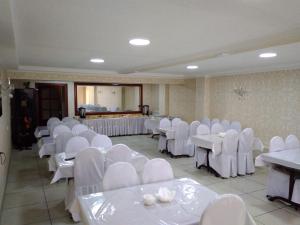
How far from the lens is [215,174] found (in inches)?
173

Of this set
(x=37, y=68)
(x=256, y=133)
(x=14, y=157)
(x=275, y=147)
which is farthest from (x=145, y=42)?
(x=14, y=157)

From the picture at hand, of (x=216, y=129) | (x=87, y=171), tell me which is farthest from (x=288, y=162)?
(x=87, y=171)

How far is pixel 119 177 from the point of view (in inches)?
91.1

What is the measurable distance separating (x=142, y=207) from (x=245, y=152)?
318cm

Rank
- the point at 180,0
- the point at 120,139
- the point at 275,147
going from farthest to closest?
1. the point at 120,139
2. the point at 275,147
3. the point at 180,0

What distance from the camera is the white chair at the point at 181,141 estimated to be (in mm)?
5473

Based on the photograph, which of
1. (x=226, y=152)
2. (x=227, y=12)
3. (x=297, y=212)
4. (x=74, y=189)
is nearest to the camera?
(x=227, y=12)

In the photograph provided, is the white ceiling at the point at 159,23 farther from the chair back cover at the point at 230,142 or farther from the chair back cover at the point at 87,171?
the chair back cover at the point at 230,142

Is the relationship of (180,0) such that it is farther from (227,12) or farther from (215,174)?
(215,174)

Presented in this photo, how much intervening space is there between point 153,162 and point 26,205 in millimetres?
2026

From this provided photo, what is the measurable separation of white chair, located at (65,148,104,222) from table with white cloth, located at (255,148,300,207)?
2.38 meters

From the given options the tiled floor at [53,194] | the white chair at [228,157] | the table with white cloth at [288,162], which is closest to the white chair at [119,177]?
the tiled floor at [53,194]

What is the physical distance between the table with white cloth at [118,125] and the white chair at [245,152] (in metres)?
4.72

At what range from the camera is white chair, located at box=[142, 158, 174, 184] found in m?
2.45
